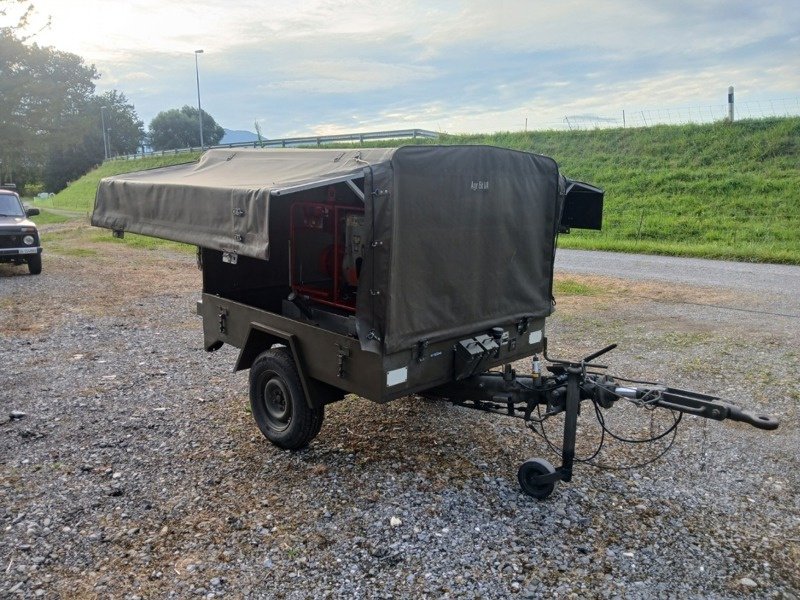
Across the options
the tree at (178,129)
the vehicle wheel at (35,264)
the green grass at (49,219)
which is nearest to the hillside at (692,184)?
the vehicle wheel at (35,264)

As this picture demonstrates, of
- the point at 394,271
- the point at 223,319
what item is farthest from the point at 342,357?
the point at 223,319

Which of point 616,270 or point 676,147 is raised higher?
point 676,147

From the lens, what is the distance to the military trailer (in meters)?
4.55

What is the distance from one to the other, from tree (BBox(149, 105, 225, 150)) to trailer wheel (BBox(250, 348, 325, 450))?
7576 centimetres

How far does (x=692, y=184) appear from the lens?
81.0 ft

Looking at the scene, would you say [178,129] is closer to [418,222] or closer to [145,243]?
[145,243]

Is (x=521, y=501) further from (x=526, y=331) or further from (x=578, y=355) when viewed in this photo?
(x=578, y=355)

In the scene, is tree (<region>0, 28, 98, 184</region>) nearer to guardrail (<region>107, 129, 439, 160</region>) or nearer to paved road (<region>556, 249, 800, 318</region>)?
guardrail (<region>107, 129, 439, 160</region>)

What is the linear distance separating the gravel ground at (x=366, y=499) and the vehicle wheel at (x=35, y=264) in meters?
7.99

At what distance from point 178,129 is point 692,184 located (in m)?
66.8

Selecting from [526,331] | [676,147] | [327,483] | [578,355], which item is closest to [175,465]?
[327,483]

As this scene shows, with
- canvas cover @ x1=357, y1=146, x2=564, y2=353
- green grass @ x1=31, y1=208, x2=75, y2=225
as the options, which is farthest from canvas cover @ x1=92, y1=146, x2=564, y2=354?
green grass @ x1=31, y1=208, x2=75, y2=225

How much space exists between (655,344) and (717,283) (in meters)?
6.01

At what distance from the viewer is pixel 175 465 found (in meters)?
5.32
